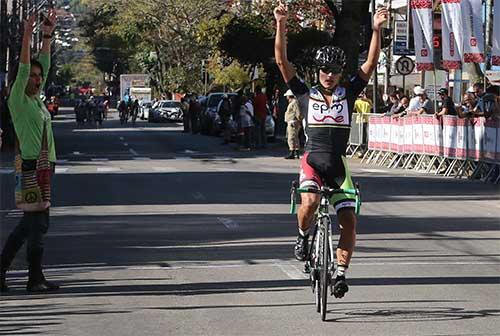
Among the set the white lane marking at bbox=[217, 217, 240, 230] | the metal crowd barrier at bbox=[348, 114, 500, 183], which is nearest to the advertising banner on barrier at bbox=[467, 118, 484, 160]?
the metal crowd barrier at bbox=[348, 114, 500, 183]

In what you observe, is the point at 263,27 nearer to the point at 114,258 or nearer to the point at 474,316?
the point at 114,258

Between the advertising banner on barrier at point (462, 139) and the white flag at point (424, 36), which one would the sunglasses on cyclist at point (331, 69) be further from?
the white flag at point (424, 36)

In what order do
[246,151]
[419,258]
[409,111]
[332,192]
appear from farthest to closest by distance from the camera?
[246,151] → [409,111] → [419,258] → [332,192]

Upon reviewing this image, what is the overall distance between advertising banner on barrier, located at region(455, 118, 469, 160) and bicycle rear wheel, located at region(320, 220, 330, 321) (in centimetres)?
1749

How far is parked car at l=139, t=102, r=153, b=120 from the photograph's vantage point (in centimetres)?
8354

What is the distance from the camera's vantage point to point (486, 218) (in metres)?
18.2

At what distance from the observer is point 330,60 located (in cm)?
988

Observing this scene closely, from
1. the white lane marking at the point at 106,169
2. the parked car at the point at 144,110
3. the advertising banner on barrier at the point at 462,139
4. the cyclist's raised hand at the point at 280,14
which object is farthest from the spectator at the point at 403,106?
the parked car at the point at 144,110

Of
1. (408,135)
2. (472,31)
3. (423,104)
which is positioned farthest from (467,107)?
(472,31)

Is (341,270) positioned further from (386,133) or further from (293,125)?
(293,125)

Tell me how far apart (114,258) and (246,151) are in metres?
24.0

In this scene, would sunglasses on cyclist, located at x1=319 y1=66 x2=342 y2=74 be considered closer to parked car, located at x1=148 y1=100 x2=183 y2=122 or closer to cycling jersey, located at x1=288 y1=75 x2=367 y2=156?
cycling jersey, located at x1=288 y1=75 x2=367 y2=156

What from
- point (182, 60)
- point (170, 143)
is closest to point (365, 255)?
point (170, 143)

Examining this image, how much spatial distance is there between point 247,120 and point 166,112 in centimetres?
3827
